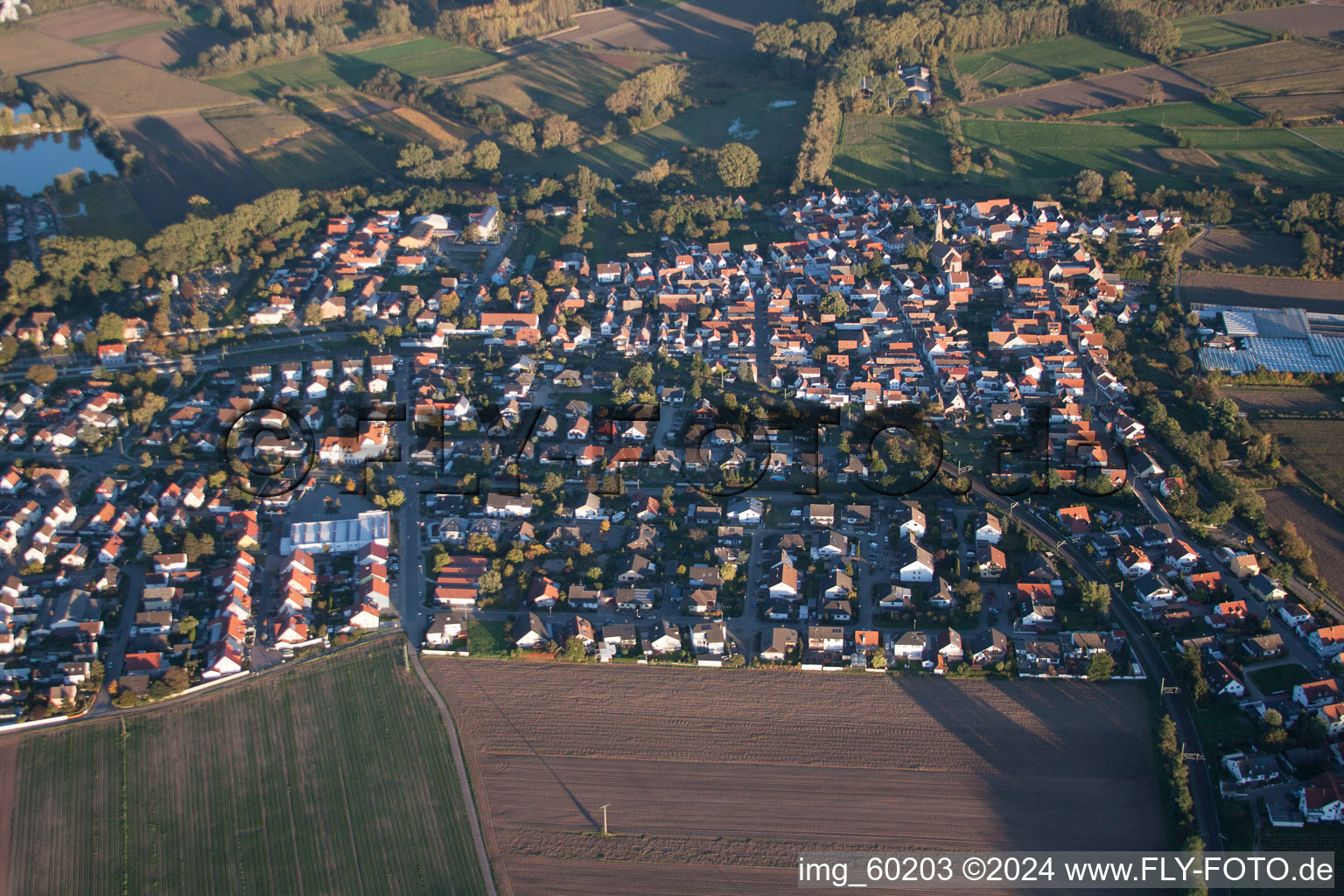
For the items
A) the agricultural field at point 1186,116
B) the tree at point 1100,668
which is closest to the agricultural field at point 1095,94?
the agricultural field at point 1186,116

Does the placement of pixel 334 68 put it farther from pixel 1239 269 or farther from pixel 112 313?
pixel 1239 269

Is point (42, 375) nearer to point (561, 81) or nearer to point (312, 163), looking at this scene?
point (312, 163)

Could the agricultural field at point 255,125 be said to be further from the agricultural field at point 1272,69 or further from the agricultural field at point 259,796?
the agricultural field at point 1272,69

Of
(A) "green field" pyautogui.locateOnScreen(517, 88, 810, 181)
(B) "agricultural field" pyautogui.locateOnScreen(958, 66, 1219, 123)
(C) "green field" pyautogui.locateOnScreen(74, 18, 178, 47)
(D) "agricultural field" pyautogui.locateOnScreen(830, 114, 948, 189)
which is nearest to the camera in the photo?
(D) "agricultural field" pyautogui.locateOnScreen(830, 114, 948, 189)

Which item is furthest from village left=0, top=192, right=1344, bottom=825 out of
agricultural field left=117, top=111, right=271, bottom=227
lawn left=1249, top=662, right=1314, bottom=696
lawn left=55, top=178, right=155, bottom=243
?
agricultural field left=117, top=111, right=271, bottom=227

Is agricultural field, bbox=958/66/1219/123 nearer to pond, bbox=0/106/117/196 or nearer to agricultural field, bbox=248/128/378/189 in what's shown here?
agricultural field, bbox=248/128/378/189

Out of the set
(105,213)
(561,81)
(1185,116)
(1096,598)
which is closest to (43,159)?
(105,213)

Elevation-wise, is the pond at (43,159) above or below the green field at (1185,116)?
below
